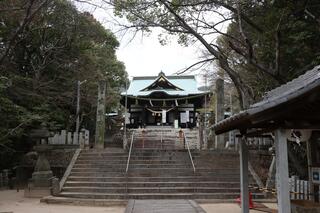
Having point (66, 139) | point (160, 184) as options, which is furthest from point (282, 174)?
point (66, 139)

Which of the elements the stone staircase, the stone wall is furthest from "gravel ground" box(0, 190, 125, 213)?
the stone wall

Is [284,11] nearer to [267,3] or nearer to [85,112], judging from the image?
[267,3]

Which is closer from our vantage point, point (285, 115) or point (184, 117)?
point (285, 115)

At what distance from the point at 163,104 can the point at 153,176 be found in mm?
22800

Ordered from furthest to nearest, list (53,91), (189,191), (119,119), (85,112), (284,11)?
(119,119)
(85,112)
(53,91)
(189,191)
(284,11)

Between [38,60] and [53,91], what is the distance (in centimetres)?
219

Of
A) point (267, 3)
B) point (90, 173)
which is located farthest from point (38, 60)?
point (267, 3)

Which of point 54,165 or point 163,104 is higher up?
point 163,104

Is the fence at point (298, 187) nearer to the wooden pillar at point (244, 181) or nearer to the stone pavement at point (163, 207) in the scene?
the stone pavement at point (163, 207)

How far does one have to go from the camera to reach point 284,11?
1173cm

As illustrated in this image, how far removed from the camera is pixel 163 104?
38.6m

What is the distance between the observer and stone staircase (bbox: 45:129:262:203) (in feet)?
47.6

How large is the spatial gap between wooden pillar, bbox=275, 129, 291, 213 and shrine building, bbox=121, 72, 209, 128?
31.3m

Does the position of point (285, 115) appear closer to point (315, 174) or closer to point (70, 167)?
point (315, 174)
